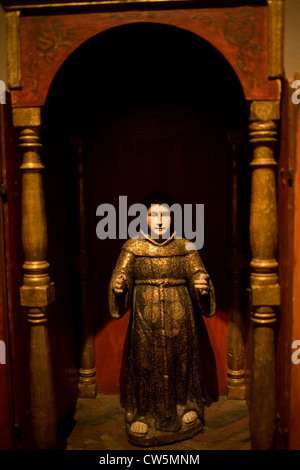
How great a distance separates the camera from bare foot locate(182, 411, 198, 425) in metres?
2.59

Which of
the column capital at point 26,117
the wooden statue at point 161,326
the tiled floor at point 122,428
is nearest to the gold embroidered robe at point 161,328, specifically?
the wooden statue at point 161,326

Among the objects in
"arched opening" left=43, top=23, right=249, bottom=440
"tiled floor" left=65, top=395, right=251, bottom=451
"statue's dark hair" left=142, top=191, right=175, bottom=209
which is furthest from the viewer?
"arched opening" left=43, top=23, right=249, bottom=440

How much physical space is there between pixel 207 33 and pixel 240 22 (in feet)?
0.52

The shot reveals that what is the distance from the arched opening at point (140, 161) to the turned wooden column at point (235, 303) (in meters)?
0.05

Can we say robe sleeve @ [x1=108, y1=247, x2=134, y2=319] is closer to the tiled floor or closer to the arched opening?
the arched opening

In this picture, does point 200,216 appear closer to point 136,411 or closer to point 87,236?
point 87,236

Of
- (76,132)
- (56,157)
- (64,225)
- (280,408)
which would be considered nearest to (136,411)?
(280,408)

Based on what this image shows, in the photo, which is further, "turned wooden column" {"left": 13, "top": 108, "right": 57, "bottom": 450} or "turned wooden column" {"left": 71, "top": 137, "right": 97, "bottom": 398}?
"turned wooden column" {"left": 71, "top": 137, "right": 97, "bottom": 398}

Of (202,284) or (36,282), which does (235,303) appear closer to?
(202,284)

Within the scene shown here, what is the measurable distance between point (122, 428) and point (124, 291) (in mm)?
817

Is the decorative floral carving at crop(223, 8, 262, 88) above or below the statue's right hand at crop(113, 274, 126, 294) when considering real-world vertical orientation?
above

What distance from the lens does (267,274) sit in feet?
7.30

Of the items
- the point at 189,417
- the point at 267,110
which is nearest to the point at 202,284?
the point at 189,417

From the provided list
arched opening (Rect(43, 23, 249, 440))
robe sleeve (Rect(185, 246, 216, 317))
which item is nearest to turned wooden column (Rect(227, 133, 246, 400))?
arched opening (Rect(43, 23, 249, 440))
